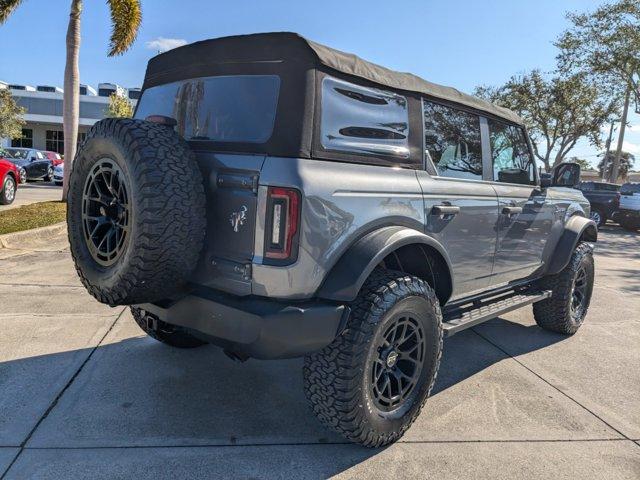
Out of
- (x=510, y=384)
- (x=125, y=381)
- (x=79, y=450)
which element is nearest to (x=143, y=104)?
(x=125, y=381)

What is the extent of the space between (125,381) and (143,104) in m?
1.87

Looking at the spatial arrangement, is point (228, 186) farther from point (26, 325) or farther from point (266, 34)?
point (26, 325)

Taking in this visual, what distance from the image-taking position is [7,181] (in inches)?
460

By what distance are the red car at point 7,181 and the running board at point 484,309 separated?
11599 mm

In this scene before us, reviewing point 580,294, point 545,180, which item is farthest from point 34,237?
point 580,294

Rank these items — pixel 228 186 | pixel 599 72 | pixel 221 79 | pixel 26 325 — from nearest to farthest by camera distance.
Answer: pixel 228 186 → pixel 221 79 → pixel 26 325 → pixel 599 72

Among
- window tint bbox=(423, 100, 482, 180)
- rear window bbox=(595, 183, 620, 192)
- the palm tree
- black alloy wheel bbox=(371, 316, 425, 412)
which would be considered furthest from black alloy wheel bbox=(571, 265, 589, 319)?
rear window bbox=(595, 183, 620, 192)

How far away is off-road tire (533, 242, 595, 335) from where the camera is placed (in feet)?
14.9

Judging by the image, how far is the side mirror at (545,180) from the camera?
4375 millimetres

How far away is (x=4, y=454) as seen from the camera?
243 centimetres

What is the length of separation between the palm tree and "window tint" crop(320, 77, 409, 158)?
35.3 feet

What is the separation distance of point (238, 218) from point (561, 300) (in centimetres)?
347

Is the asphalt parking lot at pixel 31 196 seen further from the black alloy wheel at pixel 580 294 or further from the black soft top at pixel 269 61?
the black alloy wheel at pixel 580 294

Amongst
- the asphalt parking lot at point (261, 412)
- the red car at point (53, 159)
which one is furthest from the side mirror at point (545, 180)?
the red car at point (53, 159)
